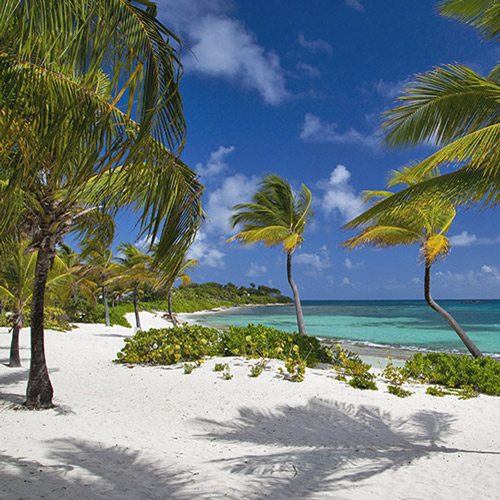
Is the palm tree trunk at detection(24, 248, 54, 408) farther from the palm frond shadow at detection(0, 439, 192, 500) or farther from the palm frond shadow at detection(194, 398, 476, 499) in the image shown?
the palm frond shadow at detection(194, 398, 476, 499)

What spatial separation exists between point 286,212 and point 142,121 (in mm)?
12490

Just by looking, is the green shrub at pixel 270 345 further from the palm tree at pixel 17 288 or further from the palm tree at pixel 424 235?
the palm tree at pixel 17 288

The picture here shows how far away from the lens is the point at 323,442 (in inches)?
209

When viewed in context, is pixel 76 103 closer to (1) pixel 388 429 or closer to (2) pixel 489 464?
(2) pixel 489 464

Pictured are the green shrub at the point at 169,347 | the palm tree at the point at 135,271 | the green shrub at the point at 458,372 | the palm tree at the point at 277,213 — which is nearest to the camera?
the green shrub at the point at 458,372

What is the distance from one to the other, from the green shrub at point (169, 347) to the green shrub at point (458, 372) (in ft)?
17.2

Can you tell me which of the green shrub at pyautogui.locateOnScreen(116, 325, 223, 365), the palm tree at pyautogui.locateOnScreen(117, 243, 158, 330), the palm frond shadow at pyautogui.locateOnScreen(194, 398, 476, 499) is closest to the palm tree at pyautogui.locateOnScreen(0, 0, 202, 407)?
the palm frond shadow at pyautogui.locateOnScreen(194, 398, 476, 499)

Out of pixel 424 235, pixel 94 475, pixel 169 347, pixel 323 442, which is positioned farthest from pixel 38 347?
pixel 424 235

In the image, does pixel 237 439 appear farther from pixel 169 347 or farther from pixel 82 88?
pixel 82 88

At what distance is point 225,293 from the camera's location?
89000 millimetres

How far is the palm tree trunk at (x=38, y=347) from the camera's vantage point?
19.8ft

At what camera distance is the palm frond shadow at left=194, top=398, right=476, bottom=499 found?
3979 mm

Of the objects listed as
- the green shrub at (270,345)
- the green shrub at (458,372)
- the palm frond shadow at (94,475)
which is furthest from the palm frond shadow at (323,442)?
the green shrub at (270,345)

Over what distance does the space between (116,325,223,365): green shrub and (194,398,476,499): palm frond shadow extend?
327 centimetres
